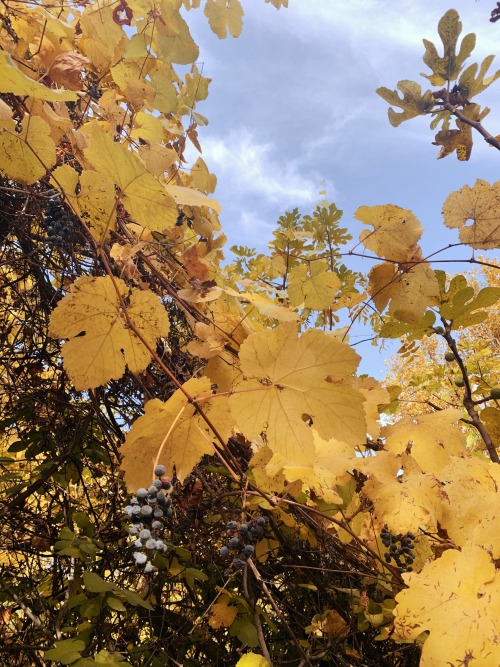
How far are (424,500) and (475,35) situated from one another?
131 cm

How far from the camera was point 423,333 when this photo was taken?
Answer: 1312mm

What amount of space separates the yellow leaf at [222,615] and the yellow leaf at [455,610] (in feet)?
2.31

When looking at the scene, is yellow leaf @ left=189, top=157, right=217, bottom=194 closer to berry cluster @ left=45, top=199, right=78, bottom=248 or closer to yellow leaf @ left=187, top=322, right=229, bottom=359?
berry cluster @ left=45, top=199, right=78, bottom=248

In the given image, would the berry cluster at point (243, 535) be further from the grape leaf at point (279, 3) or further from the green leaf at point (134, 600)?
the grape leaf at point (279, 3)

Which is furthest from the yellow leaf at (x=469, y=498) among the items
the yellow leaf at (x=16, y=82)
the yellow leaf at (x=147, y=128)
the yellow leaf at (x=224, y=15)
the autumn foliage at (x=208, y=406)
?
the yellow leaf at (x=224, y=15)

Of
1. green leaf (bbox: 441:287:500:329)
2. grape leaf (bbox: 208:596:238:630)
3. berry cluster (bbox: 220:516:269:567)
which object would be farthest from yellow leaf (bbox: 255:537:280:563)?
green leaf (bbox: 441:287:500:329)

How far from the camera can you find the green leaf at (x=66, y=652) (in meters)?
0.98

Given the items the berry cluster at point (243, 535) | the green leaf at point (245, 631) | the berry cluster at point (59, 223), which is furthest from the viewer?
the berry cluster at point (59, 223)

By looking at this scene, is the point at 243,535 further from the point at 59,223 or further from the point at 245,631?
the point at 59,223

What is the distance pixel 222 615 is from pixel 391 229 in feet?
3.99

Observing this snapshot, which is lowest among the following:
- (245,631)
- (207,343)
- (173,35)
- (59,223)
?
(245,631)

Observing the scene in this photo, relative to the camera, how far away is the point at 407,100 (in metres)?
1.39

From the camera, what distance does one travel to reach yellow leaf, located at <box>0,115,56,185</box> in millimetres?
882

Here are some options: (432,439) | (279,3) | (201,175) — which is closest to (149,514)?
(432,439)
